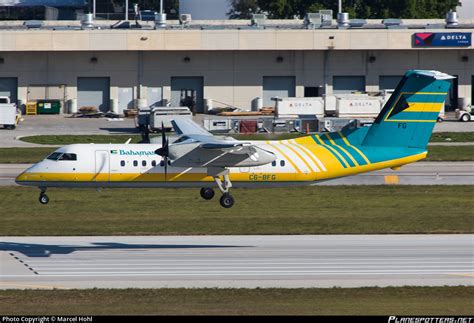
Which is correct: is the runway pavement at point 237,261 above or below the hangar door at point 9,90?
below

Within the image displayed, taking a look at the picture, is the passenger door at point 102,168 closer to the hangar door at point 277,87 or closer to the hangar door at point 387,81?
the hangar door at point 277,87

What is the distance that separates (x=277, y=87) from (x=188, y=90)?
10.3 meters

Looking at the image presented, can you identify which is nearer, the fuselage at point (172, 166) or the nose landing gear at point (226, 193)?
the nose landing gear at point (226, 193)

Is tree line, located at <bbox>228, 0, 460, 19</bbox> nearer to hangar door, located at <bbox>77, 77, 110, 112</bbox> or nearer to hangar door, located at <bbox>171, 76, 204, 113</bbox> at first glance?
hangar door, located at <bbox>171, 76, 204, 113</bbox>

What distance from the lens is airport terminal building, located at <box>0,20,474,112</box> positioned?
345 ft

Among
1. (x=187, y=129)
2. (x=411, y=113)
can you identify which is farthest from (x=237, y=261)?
(x=411, y=113)

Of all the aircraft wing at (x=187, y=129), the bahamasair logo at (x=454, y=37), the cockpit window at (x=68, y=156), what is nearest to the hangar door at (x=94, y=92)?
the bahamasair logo at (x=454, y=37)

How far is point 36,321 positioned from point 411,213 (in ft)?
94.6

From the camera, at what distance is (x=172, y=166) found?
154 feet

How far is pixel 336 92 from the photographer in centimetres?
10962

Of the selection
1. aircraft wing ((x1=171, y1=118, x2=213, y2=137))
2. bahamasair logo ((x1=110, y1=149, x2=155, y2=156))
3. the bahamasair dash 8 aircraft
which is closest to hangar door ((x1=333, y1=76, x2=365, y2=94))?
aircraft wing ((x1=171, y1=118, x2=213, y2=137))

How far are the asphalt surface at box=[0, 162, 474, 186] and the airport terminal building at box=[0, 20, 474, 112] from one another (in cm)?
3700

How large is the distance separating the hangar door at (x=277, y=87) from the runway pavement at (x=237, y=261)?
6414 cm

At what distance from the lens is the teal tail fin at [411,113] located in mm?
46219
